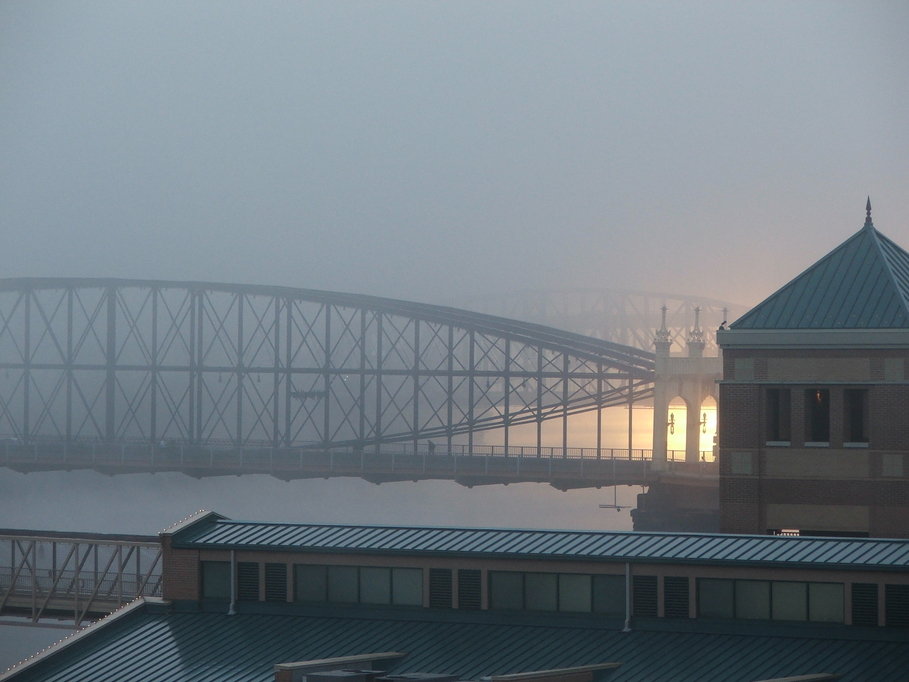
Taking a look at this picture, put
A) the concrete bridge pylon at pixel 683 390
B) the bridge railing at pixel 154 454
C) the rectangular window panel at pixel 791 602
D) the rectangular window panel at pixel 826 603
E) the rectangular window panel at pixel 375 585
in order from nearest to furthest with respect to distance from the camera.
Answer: the rectangular window panel at pixel 826 603 < the rectangular window panel at pixel 791 602 < the rectangular window panel at pixel 375 585 < the concrete bridge pylon at pixel 683 390 < the bridge railing at pixel 154 454

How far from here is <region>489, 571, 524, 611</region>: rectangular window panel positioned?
4481 cm

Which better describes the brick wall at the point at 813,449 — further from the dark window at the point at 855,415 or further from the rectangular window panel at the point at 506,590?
the rectangular window panel at the point at 506,590

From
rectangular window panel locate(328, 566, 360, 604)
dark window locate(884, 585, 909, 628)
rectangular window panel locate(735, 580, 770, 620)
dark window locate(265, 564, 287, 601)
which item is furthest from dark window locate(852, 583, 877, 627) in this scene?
dark window locate(265, 564, 287, 601)

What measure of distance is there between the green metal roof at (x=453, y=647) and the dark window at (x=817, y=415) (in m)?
11.7

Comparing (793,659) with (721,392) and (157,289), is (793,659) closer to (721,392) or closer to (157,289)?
(721,392)

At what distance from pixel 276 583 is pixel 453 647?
254 inches

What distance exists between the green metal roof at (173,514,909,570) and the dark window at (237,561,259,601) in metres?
0.56

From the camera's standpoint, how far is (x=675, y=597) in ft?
142

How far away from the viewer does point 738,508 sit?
52.7m

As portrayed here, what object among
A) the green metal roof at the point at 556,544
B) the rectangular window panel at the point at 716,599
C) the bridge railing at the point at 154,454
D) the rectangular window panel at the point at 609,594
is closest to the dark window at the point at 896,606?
the green metal roof at the point at 556,544

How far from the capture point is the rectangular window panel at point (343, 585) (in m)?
46.5

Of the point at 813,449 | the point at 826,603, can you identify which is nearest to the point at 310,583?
the point at 826,603

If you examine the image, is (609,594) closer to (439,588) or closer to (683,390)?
(439,588)

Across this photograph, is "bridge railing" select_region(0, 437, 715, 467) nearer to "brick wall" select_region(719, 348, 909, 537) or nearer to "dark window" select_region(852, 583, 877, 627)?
"brick wall" select_region(719, 348, 909, 537)
